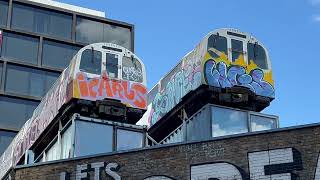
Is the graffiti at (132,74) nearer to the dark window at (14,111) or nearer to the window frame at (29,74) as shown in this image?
the dark window at (14,111)

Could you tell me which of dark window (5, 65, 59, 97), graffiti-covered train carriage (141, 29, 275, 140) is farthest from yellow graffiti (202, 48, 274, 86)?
dark window (5, 65, 59, 97)

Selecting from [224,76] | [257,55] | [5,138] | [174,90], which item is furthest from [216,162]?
[5,138]

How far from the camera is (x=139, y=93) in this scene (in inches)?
1161

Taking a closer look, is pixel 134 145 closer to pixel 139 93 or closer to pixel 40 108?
pixel 139 93

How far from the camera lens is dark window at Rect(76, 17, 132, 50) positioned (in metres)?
72.2

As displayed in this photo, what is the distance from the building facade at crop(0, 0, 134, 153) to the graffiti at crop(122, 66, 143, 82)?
36.9m

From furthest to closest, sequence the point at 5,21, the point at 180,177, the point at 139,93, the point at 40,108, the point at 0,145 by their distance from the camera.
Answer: the point at 5,21 → the point at 0,145 → the point at 40,108 → the point at 139,93 → the point at 180,177

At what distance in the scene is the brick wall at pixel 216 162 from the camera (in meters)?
19.3

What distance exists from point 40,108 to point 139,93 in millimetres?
6603

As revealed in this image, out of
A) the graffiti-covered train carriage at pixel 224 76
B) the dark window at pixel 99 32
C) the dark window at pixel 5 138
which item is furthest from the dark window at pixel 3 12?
the graffiti-covered train carriage at pixel 224 76

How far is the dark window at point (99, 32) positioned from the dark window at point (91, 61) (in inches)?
1689

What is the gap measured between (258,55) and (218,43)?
74.9 inches

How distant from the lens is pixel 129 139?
88.2 feet

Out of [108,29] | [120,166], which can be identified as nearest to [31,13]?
[108,29]
